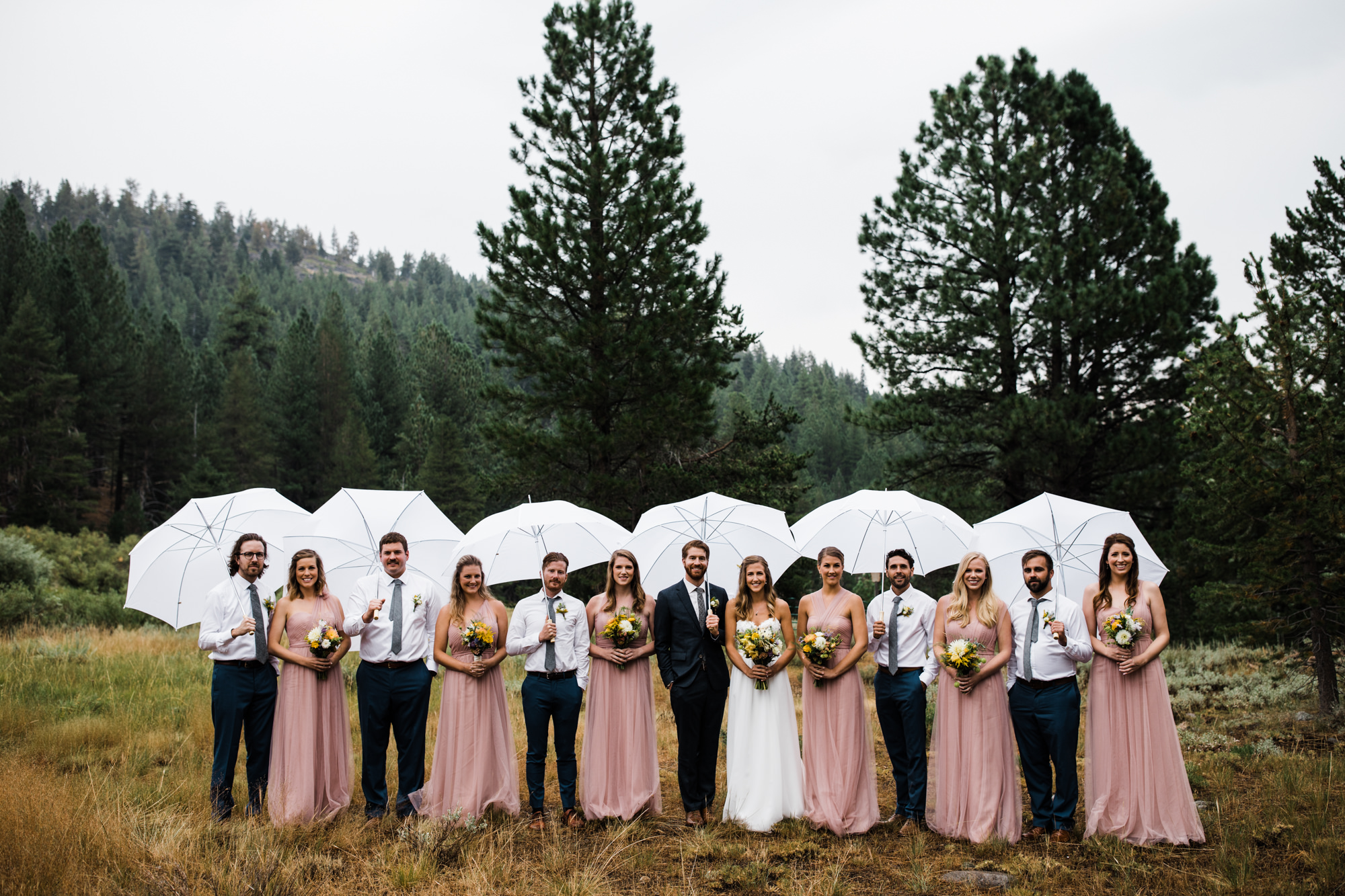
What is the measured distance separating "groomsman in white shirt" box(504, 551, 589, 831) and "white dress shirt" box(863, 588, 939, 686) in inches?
87.2

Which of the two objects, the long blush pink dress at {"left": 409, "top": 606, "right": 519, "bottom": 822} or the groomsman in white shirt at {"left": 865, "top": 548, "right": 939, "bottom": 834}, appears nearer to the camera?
the long blush pink dress at {"left": 409, "top": 606, "right": 519, "bottom": 822}

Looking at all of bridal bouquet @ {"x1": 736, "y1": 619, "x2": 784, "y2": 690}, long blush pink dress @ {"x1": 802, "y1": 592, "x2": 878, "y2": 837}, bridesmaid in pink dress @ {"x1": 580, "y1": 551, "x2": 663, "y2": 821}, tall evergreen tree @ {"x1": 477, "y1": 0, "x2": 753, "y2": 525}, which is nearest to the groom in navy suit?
bridesmaid in pink dress @ {"x1": 580, "y1": 551, "x2": 663, "y2": 821}

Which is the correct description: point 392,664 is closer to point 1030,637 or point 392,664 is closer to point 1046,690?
point 1030,637

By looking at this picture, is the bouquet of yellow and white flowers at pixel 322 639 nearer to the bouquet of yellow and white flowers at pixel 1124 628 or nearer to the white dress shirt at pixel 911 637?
the white dress shirt at pixel 911 637

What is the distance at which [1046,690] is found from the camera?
6445mm

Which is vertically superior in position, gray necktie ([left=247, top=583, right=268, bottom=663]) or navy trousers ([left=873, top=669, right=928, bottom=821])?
gray necktie ([left=247, top=583, right=268, bottom=663])

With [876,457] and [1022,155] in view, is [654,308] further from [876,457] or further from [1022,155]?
[876,457]

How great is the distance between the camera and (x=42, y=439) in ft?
125

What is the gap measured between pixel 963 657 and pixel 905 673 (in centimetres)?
73

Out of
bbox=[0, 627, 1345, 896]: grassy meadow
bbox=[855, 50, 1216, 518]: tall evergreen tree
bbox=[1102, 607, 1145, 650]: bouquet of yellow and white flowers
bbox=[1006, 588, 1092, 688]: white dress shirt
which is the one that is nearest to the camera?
bbox=[0, 627, 1345, 896]: grassy meadow

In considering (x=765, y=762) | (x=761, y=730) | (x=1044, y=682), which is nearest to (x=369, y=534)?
(x=761, y=730)

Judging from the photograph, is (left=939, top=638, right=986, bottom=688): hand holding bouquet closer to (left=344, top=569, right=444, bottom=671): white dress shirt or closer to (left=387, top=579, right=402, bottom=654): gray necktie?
(left=344, top=569, right=444, bottom=671): white dress shirt

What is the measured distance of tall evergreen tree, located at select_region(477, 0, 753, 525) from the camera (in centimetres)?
2084

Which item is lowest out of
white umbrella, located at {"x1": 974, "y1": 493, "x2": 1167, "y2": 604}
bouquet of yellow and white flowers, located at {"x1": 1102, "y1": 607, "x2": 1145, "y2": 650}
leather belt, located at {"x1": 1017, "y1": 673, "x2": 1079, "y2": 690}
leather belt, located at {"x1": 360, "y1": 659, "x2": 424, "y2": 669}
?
leather belt, located at {"x1": 1017, "y1": 673, "x2": 1079, "y2": 690}
